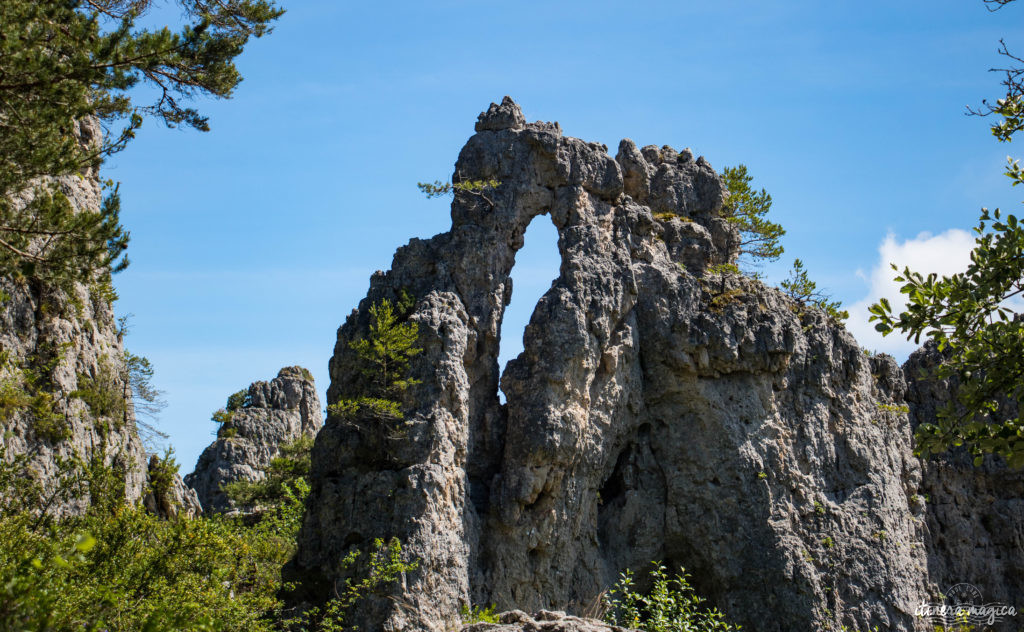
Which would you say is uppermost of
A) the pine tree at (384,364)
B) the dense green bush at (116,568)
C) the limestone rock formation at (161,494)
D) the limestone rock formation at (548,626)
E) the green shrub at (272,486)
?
the pine tree at (384,364)

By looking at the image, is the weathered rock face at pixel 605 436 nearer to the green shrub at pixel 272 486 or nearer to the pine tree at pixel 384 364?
the pine tree at pixel 384 364

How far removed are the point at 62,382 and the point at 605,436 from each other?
12268 millimetres

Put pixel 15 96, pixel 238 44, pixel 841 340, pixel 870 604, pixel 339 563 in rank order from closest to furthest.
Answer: pixel 15 96, pixel 238 44, pixel 339 563, pixel 870 604, pixel 841 340

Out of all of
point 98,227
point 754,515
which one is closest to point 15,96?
point 98,227

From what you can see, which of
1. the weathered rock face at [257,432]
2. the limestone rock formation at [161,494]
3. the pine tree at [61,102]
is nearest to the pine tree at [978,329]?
the pine tree at [61,102]

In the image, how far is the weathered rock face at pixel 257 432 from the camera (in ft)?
108

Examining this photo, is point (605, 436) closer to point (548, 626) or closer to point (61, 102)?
point (548, 626)

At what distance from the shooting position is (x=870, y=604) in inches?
861

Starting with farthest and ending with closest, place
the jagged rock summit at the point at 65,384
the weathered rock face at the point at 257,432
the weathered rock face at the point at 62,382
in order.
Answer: the weathered rock face at the point at 257,432 → the weathered rock face at the point at 62,382 → the jagged rock summit at the point at 65,384

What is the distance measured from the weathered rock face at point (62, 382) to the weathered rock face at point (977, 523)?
22.3 metres

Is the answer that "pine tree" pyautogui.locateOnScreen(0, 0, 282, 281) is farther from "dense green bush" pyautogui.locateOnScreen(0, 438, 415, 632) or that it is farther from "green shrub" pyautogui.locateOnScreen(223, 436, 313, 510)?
"green shrub" pyautogui.locateOnScreen(223, 436, 313, 510)

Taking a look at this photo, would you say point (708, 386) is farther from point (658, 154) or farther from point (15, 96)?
point (15, 96)

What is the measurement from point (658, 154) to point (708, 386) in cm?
798

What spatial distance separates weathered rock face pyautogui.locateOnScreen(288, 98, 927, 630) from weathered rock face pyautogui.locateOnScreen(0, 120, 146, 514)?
469 cm
